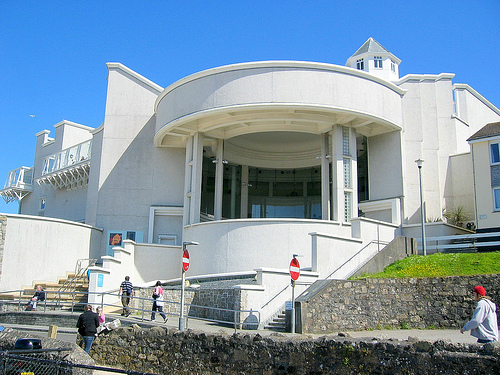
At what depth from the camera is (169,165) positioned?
28453 mm

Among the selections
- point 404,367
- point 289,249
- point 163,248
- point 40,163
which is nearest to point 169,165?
point 163,248

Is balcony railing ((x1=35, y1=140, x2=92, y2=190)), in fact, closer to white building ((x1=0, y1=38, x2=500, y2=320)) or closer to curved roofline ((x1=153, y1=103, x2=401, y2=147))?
white building ((x1=0, y1=38, x2=500, y2=320))

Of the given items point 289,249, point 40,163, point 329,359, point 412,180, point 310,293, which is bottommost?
point 329,359

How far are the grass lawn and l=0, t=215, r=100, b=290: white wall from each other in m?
14.2

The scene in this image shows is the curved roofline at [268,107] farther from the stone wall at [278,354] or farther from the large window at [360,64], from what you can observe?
the large window at [360,64]

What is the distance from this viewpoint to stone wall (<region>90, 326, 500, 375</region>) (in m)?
7.98

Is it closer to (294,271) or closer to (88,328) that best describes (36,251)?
(88,328)

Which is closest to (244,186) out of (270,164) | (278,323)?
(270,164)

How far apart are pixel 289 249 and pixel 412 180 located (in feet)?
24.7

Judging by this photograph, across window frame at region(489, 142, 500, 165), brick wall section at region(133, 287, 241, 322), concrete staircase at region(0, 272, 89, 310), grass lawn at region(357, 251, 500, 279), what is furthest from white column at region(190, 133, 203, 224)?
window frame at region(489, 142, 500, 165)

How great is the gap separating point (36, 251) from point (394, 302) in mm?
15842

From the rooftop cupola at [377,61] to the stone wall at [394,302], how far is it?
2372 cm

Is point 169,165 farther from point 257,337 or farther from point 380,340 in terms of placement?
point 380,340

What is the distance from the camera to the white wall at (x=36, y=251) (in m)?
23.2
